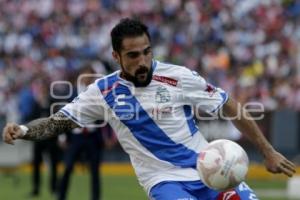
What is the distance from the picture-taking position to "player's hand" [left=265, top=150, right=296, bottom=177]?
744 centimetres

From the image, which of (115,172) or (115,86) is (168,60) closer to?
(115,172)

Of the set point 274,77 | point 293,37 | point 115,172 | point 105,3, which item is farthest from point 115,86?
point 105,3

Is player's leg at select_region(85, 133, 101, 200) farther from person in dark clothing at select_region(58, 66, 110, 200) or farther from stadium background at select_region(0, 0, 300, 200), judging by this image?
stadium background at select_region(0, 0, 300, 200)

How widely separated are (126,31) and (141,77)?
0.39 meters

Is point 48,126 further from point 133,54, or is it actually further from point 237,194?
point 237,194

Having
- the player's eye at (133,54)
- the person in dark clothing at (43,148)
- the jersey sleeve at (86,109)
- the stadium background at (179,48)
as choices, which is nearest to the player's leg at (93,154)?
the person in dark clothing at (43,148)

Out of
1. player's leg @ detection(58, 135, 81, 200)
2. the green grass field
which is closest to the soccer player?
player's leg @ detection(58, 135, 81, 200)

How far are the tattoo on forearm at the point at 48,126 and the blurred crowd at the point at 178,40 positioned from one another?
16.2 m

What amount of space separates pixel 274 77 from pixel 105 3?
7.25 metres

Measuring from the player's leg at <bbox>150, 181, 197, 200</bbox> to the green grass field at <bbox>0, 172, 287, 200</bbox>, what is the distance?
908 centimetres

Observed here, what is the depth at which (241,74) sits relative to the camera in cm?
2553

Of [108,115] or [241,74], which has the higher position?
[108,115]

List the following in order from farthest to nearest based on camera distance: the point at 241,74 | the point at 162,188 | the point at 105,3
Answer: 1. the point at 105,3
2. the point at 241,74
3. the point at 162,188

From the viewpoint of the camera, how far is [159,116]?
300 inches
